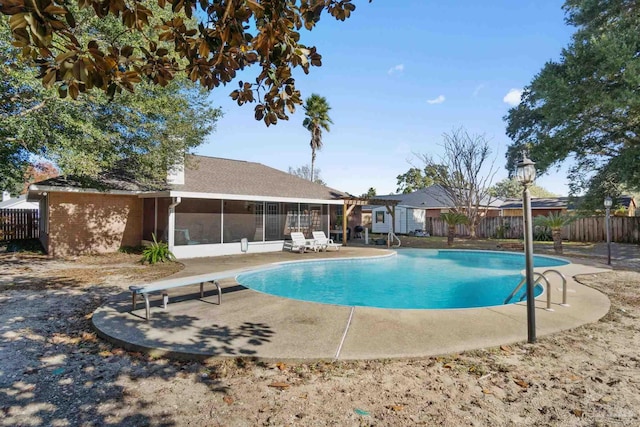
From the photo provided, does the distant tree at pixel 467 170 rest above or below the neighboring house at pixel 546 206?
above

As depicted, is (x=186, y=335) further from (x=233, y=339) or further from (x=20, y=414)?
(x=20, y=414)

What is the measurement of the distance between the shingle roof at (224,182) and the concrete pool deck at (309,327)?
27.8 ft

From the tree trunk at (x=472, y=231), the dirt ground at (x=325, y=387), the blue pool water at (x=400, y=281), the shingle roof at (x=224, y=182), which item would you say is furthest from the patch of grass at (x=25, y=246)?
the tree trunk at (x=472, y=231)

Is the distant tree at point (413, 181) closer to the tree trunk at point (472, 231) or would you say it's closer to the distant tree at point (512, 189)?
the distant tree at point (512, 189)

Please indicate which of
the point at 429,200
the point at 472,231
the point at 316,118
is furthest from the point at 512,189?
the point at 316,118

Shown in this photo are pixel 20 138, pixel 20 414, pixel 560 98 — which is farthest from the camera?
pixel 560 98

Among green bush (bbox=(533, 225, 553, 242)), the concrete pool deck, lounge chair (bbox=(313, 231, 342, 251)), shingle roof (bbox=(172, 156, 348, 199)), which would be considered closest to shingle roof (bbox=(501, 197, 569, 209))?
green bush (bbox=(533, 225, 553, 242))

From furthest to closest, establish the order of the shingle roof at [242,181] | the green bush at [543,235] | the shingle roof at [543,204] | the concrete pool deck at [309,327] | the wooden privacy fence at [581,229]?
1. the shingle roof at [543,204]
2. the green bush at [543,235]
3. the wooden privacy fence at [581,229]
4. the shingle roof at [242,181]
5. the concrete pool deck at [309,327]

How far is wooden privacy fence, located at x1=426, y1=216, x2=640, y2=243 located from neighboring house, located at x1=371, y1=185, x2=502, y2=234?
3.46 metres

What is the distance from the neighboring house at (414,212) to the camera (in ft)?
94.0

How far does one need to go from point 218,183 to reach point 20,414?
44.4 feet

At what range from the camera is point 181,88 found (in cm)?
1381

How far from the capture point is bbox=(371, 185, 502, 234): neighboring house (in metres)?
28.6

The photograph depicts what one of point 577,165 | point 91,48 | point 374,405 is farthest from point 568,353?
point 577,165
